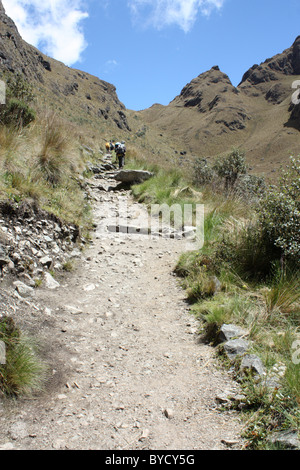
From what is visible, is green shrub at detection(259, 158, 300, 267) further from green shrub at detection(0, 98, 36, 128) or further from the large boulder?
the large boulder

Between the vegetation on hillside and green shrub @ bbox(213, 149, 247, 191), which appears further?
→ green shrub @ bbox(213, 149, 247, 191)

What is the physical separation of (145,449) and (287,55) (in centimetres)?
22235

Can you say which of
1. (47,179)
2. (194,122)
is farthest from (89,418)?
(194,122)

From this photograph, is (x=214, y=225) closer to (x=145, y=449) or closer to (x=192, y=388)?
(x=192, y=388)

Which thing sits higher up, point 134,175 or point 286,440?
point 134,175

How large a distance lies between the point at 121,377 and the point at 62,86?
224ft

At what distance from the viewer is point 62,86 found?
59938 millimetres

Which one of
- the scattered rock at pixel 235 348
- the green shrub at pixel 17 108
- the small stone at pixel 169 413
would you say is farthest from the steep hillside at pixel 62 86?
the small stone at pixel 169 413

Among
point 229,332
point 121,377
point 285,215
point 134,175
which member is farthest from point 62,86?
point 121,377

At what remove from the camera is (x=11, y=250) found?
12.7 feet

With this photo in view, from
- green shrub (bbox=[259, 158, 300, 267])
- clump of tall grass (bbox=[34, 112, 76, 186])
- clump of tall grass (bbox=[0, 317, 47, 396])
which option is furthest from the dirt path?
clump of tall grass (bbox=[34, 112, 76, 186])

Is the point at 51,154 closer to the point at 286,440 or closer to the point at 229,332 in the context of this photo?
the point at 229,332

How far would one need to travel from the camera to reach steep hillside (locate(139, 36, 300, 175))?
326 feet

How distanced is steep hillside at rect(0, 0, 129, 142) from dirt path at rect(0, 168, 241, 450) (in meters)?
26.9
